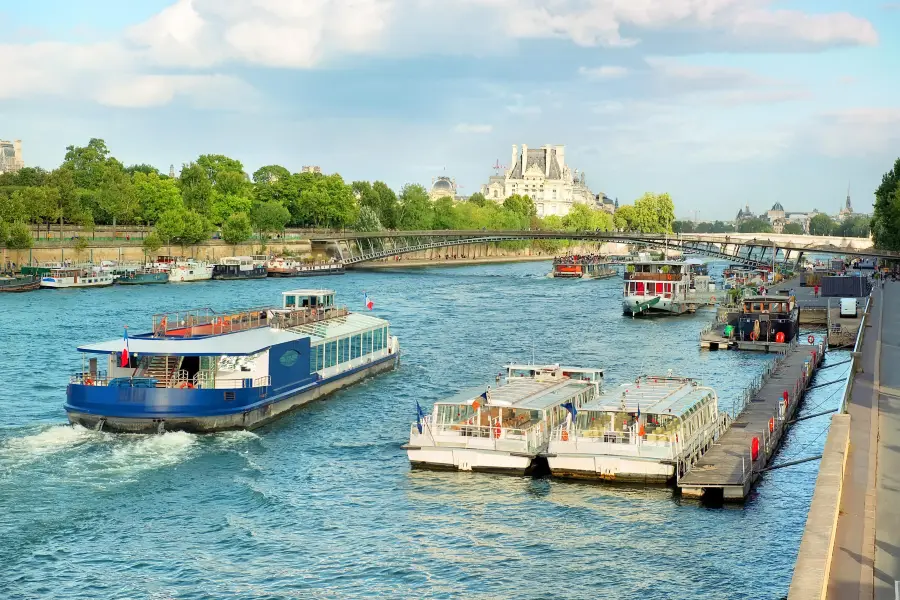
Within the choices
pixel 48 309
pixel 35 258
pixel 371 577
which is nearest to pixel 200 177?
pixel 35 258

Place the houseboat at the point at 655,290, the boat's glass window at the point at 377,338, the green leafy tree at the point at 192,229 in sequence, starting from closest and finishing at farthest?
the boat's glass window at the point at 377,338 < the houseboat at the point at 655,290 < the green leafy tree at the point at 192,229

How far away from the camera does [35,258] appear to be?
119m

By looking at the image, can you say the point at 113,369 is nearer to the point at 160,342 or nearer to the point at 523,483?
the point at 160,342

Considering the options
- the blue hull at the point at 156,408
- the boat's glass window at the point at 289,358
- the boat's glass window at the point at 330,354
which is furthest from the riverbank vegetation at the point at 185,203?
the blue hull at the point at 156,408

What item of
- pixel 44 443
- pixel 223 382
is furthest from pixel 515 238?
pixel 44 443

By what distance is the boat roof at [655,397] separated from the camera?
3222 cm

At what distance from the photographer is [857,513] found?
2189 cm

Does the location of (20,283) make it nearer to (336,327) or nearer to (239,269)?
(239,269)

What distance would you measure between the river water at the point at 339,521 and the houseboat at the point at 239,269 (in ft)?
265

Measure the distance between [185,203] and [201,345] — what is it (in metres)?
121

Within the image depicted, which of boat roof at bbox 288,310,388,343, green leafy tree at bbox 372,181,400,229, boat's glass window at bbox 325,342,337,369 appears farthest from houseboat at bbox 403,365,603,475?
green leafy tree at bbox 372,181,400,229

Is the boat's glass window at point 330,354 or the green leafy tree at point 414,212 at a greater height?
the green leafy tree at point 414,212

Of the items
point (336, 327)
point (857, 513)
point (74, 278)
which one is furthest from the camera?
point (74, 278)

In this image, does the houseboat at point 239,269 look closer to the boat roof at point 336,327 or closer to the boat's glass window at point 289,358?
the boat roof at point 336,327
